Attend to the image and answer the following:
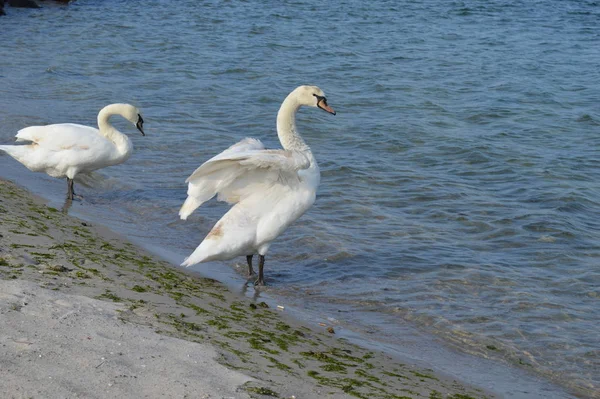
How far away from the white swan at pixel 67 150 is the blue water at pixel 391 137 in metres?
0.39

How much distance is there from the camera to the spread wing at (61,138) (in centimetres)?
947

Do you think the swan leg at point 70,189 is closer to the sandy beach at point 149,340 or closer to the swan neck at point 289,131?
the sandy beach at point 149,340

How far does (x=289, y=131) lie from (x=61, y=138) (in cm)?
292

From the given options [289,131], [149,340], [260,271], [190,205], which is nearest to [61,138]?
[190,205]

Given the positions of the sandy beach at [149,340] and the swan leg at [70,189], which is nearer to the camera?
the sandy beach at [149,340]

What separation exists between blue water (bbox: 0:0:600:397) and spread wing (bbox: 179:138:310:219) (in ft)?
2.68

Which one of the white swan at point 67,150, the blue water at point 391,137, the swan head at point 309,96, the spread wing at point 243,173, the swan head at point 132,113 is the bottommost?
the blue water at point 391,137

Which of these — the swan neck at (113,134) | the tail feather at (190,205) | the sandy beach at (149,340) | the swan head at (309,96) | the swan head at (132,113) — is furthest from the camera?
the swan head at (132,113)

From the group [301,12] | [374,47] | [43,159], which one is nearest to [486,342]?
[43,159]

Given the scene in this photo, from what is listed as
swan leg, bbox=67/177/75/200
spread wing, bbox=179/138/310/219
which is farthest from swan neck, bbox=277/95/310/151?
swan leg, bbox=67/177/75/200

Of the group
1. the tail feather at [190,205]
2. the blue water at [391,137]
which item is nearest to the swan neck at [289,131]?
the tail feather at [190,205]

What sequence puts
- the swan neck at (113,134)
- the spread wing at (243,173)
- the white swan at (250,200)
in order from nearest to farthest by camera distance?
the spread wing at (243,173)
the white swan at (250,200)
the swan neck at (113,134)

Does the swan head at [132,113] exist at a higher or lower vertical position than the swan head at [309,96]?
lower

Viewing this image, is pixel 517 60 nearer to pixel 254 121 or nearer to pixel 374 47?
pixel 374 47
